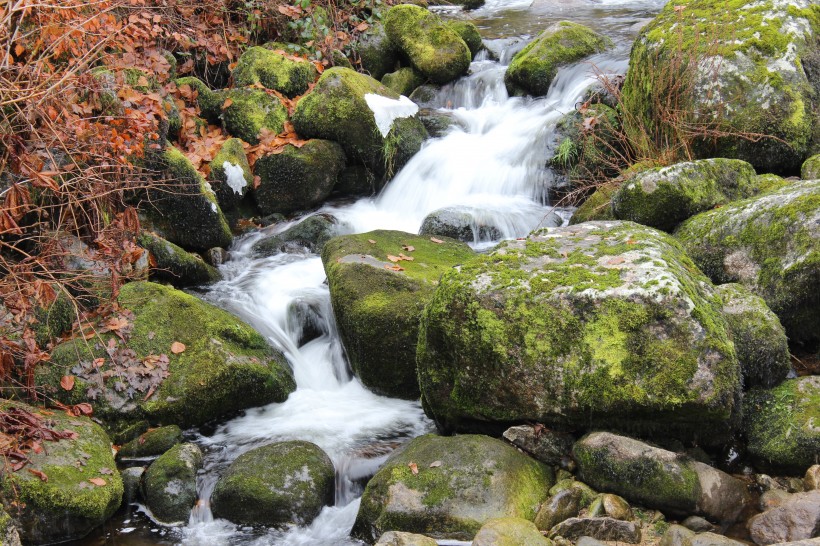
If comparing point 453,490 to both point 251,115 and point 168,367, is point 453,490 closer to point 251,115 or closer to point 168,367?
point 168,367

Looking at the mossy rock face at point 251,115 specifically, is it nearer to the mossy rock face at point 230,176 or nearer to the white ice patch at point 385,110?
the mossy rock face at point 230,176

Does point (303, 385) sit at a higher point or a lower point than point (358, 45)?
lower

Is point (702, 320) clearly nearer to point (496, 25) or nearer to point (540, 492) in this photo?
point (540, 492)

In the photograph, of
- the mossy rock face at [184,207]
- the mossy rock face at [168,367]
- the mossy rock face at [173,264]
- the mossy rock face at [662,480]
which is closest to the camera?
the mossy rock face at [662,480]

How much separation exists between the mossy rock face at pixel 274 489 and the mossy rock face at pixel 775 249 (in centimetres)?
323

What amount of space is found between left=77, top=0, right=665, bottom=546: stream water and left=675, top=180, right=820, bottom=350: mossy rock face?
217 centimetres

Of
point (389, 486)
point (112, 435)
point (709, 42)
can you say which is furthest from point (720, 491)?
point (709, 42)

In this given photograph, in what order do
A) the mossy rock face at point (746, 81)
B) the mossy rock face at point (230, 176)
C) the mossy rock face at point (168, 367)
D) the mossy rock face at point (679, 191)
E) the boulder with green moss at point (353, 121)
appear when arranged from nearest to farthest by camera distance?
1. the mossy rock face at point (168, 367)
2. the mossy rock face at point (679, 191)
3. the mossy rock face at point (746, 81)
4. the mossy rock face at point (230, 176)
5. the boulder with green moss at point (353, 121)

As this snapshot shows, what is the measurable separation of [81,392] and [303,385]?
5.74ft

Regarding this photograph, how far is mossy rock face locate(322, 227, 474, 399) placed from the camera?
556cm

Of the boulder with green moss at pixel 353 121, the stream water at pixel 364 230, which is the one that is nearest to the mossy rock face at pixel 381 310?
the stream water at pixel 364 230

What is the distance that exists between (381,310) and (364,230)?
313 centimetres

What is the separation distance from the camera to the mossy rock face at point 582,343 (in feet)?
12.9

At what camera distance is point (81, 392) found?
17.1ft
